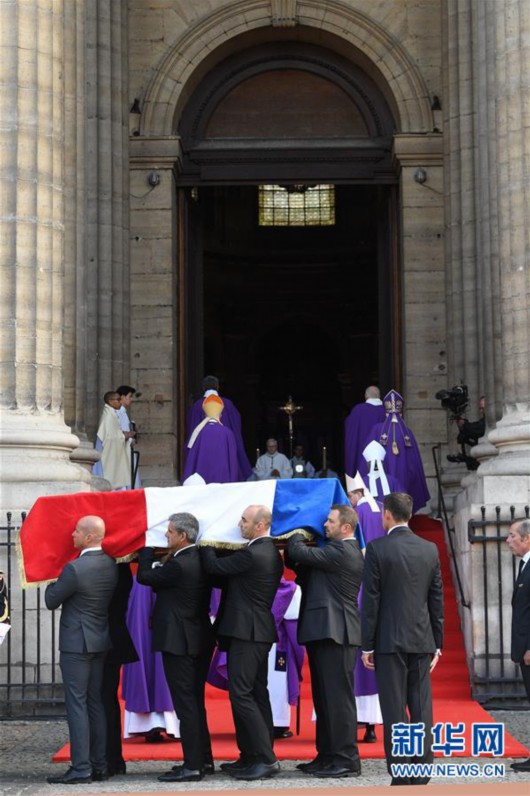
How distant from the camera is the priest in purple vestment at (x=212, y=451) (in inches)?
682

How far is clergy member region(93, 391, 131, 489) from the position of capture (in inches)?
674

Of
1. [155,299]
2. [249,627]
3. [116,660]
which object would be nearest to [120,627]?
[116,660]

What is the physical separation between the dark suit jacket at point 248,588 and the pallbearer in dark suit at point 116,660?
2.21 feet

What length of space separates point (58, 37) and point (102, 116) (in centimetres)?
467

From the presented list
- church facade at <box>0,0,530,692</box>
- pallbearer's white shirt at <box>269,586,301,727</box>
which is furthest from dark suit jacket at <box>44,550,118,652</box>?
church facade at <box>0,0,530,692</box>

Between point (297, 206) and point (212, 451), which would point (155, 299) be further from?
point (297, 206)

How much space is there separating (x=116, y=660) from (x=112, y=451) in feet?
23.1

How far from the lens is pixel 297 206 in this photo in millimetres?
34781

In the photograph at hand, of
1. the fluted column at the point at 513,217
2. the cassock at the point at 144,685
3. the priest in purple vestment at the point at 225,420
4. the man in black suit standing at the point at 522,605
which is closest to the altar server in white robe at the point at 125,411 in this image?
the priest in purple vestment at the point at 225,420

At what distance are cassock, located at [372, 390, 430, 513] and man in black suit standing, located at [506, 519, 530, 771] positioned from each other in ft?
23.0

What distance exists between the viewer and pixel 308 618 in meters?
10.2

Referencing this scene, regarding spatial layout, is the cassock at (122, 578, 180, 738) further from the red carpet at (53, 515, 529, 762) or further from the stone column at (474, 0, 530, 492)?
the stone column at (474, 0, 530, 492)

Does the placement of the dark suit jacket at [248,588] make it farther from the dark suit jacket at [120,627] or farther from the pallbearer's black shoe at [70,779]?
the pallbearer's black shoe at [70,779]

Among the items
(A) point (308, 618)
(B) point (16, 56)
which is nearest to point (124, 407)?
(B) point (16, 56)
